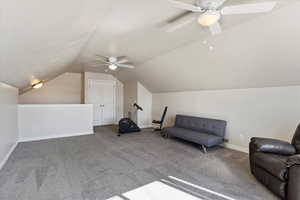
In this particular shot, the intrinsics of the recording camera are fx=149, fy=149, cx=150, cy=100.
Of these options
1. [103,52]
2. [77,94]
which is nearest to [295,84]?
[103,52]

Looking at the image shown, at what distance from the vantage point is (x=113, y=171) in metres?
2.67

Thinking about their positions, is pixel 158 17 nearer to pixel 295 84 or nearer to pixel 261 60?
pixel 261 60

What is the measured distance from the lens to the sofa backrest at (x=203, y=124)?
154 inches

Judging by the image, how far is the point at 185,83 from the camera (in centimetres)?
489

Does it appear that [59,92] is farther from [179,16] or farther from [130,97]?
[179,16]

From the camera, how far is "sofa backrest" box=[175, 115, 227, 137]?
3908 millimetres

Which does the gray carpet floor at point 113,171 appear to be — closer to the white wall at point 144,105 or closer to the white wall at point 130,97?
the white wall at point 144,105

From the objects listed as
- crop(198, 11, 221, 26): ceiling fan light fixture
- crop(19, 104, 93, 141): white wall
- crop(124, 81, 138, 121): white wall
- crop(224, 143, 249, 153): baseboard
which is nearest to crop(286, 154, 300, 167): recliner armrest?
crop(198, 11, 221, 26): ceiling fan light fixture

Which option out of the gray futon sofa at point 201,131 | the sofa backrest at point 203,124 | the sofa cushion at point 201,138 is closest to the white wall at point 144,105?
the gray futon sofa at point 201,131

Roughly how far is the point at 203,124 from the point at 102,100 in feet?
16.1

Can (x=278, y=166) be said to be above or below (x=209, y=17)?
below

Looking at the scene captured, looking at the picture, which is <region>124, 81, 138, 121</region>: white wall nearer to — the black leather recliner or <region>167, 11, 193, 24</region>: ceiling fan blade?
<region>167, 11, 193, 24</region>: ceiling fan blade

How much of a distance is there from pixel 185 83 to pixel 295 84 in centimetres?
260

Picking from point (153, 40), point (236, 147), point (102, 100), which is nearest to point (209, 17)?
point (153, 40)
